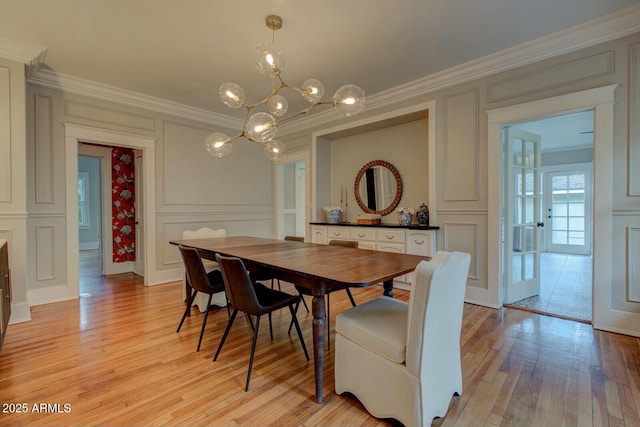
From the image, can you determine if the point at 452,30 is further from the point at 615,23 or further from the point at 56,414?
the point at 56,414

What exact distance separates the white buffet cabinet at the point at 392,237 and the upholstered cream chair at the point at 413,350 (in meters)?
2.00

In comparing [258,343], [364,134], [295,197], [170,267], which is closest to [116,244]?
[170,267]

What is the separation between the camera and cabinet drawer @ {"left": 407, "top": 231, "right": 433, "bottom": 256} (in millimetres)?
3531

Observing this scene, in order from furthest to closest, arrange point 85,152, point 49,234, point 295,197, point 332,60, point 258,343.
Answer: point 295,197
point 85,152
point 49,234
point 332,60
point 258,343

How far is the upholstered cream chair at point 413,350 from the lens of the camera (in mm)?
1357

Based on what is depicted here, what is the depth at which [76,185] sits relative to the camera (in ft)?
12.0

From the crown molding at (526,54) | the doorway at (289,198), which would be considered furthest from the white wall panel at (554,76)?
the doorway at (289,198)

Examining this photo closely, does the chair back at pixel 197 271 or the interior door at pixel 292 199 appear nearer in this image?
the chair back at pixel 197 271

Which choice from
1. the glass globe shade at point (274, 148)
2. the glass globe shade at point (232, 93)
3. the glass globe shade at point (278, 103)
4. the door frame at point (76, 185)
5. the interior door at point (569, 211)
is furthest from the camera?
the interior door at point (569, 211)

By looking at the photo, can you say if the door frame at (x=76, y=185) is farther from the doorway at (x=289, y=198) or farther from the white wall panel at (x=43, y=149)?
the doorway at (x=289, y=198)

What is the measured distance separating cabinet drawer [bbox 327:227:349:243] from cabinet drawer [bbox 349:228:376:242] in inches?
3.6

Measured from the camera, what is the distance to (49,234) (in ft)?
11.5

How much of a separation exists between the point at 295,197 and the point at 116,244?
3400 mm

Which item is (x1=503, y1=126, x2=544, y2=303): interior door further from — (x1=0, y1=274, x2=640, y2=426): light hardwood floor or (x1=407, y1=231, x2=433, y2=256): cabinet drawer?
(x1=407, y1=231, x2=433, y2=256): cabinet drawer
